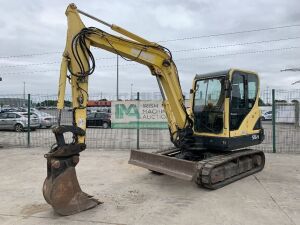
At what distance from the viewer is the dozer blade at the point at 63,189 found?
587 centimetres

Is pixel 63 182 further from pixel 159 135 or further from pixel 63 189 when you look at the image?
pixel 159 135

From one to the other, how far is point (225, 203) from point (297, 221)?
1.40 m

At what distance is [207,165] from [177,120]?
5.44 feet

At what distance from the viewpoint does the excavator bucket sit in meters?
5.88

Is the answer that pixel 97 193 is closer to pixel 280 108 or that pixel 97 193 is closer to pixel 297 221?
pixel 297 221

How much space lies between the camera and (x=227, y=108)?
8430 millimetres

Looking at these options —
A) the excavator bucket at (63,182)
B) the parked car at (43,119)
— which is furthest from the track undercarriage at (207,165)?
the parked car at (43,119)

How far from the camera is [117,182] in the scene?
27.6 feet

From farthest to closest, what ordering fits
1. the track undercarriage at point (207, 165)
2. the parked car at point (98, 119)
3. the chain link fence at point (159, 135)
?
the parked car at point (98, 119) → the chain link fence at point (159, 135) → the track undercarriage at point (207, 165)

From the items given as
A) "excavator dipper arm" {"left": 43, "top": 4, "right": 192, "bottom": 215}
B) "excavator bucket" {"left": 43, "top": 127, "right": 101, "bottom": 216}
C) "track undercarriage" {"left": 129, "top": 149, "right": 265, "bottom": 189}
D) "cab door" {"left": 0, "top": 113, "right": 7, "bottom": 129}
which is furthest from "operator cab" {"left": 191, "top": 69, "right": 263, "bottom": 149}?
"cab door" {"left": 0, "top": 113, "right": 7, "bottom": 129}

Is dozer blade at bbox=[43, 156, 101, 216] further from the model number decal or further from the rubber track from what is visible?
the model number decal

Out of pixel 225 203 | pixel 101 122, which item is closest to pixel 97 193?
pixel 225 203

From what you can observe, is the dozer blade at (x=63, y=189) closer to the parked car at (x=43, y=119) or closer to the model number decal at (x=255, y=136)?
the model number decal at (x=255, y=136)

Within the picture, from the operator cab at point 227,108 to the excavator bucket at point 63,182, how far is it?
3.77m
